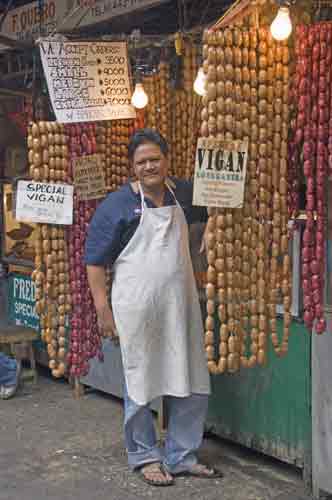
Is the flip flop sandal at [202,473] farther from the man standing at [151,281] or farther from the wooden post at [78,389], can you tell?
the wooden post at [78,389]

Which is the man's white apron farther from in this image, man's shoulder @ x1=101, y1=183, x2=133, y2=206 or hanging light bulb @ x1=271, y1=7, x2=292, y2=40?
hanging light bulb @ x1=271, y1=7, x2=292, y2=40

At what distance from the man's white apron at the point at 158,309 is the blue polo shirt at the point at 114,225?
0.05 metres

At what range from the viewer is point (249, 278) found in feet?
11.1

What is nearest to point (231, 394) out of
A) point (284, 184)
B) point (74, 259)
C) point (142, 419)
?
point (142, 419)

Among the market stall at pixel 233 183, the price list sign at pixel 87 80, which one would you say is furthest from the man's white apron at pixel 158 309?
the price list sign at pixel 87 80

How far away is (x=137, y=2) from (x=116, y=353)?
2475 millimetres

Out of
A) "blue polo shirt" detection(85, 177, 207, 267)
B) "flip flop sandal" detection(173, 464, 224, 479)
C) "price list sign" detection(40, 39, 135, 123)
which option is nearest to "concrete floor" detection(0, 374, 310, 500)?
"flip flop sandal" detection(173, 464, 224, 479)

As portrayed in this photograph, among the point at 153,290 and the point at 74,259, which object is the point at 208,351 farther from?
the point at 74,259

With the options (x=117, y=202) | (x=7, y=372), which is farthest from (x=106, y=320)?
(x=7, y=372)

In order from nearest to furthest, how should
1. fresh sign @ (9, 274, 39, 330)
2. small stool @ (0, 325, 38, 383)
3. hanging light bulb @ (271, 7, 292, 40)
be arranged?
hanging light bulb @ (271, 7, 292, 40) → small stool @ (0, 325, 38, 383) → fresh sign @ (9, 274, 39, 330)

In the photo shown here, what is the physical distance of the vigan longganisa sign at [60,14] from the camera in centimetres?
482

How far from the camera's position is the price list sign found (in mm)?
3965

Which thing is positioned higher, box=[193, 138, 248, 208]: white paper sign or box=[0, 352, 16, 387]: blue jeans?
box=[193, 138, 248, 208]: white paper sign

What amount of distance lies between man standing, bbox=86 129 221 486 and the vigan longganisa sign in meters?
1.43
